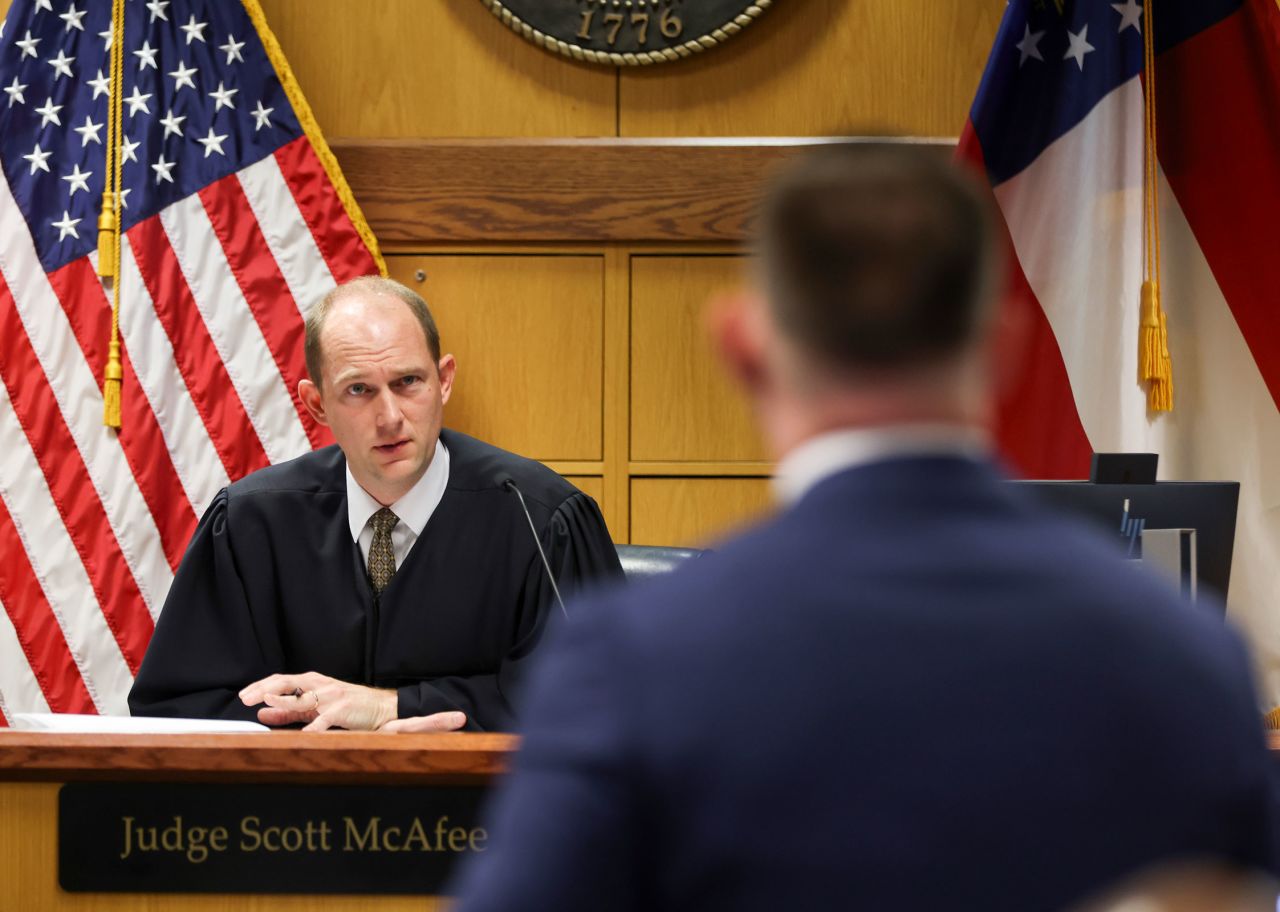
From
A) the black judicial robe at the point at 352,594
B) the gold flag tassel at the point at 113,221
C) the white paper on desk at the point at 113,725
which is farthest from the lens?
the gold flag tassel at the point at 113,221

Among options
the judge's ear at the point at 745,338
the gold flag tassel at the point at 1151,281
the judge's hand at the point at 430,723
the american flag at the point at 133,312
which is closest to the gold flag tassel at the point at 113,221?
the american flag at the point at 133,312

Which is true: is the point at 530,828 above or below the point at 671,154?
below

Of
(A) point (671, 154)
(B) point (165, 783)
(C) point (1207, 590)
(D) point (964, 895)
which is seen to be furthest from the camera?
(A) point (671, 154)

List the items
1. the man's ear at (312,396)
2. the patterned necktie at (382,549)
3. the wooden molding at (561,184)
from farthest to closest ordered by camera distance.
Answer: the wooden molding at (561,184), the man's ear at (312,396), the patterned necktie at (382,549)

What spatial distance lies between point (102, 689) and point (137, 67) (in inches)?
64.7

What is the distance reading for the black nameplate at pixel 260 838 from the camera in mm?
1718

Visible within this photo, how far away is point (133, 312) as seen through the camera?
3637 millimetres

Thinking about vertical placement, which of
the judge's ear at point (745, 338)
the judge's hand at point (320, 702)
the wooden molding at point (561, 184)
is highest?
the wooden molding at point (561, 184)

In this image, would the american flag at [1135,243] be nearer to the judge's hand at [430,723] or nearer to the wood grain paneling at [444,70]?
the wood grain paneling at [444,70]

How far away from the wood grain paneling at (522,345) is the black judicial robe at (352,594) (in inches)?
46.2

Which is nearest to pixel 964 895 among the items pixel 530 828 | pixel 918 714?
pixel 918 714

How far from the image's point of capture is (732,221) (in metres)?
3.86

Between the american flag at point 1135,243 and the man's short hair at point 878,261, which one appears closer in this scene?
the man's short hair at point 878,261

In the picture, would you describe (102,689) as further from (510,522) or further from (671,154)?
(671,154)
